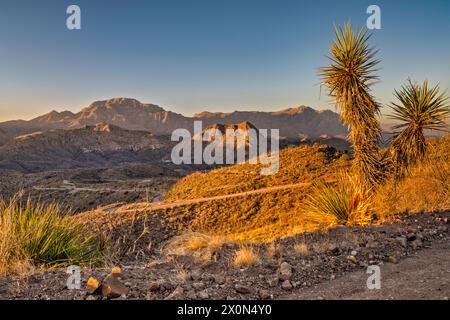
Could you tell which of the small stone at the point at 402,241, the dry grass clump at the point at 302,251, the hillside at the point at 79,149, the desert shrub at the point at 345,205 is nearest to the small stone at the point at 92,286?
the dry grass clump at the point at 302,251

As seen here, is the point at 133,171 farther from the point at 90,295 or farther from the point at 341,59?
the point at 90,295

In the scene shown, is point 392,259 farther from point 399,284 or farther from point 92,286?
point 92,286

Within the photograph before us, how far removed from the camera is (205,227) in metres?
23.0

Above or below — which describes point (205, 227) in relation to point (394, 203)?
below

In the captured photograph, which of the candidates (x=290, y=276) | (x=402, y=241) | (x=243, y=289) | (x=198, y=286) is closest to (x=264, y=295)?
(x=243, y=289)

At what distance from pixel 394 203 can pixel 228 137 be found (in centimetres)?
11129

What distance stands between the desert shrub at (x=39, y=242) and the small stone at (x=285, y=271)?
348cm

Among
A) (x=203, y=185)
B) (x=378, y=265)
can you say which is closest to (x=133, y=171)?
(x=203, y=185)

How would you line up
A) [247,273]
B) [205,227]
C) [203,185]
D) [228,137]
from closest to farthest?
[247,273] < [205,227] < [203,185] < [228,137]

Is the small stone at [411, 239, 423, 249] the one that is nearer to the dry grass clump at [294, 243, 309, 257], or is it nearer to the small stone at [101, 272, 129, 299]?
the dry grass clump at [294, 243, 309, 257]

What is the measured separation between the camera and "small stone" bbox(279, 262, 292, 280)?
5.26m

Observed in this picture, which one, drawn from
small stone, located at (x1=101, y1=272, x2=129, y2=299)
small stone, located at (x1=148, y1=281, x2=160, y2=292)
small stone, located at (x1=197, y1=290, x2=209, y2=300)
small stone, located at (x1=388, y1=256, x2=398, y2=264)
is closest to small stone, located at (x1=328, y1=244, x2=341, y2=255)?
small stone, located at (x1=388, y1=256, x2=398, y2=264)

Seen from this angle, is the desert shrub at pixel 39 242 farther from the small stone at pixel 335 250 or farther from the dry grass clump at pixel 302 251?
the small stone at pixel 335 250

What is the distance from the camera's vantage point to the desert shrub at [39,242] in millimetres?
5637
